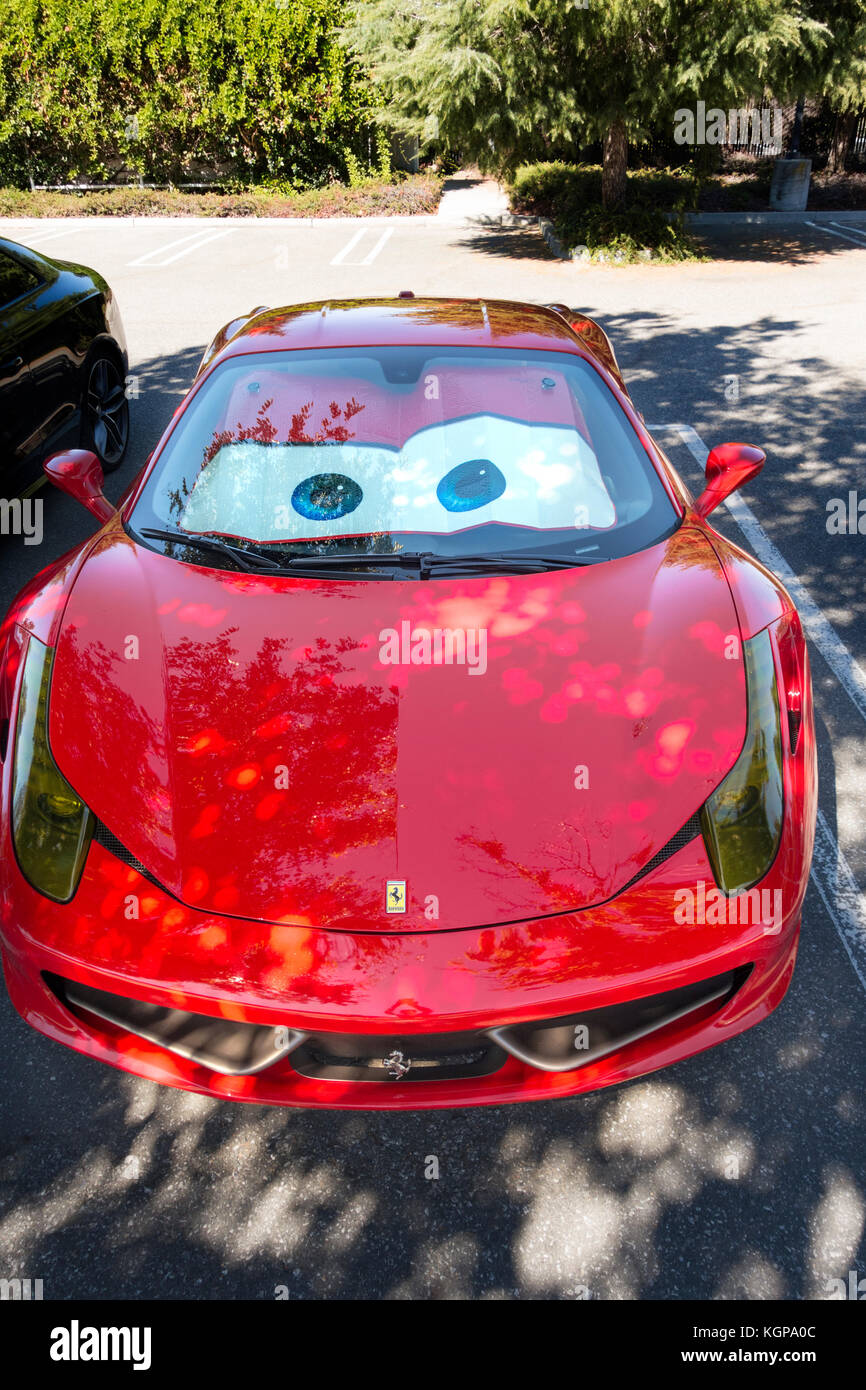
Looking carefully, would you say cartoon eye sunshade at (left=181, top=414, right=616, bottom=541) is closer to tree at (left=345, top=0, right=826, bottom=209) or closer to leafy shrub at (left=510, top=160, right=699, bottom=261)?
tree at (left=345, top=0, right=826, bottom=209)

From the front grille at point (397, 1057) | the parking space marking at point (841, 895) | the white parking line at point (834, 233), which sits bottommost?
the parking space marking at point (841, 895)

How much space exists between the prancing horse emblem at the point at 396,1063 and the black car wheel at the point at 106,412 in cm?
460

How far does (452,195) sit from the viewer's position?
1872 cm

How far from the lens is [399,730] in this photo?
7.23 ft

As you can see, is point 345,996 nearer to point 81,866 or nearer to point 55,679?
point 81,866

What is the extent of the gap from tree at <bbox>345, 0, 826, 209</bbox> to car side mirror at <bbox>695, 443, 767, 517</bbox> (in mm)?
8898

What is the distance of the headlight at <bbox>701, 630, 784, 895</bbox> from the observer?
6.64 ft

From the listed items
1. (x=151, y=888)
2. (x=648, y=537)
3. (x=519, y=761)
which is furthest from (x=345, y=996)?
(x=648, y=537)

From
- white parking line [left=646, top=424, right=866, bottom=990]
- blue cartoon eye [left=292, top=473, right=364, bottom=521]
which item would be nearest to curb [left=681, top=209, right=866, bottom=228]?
white parking line [left=646, top=424, right=866, bottom=990]

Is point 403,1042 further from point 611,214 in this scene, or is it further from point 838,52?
point 611,214

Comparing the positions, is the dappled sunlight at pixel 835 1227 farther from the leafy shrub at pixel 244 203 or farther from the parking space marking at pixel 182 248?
the leafy shrub at pixel 244 203

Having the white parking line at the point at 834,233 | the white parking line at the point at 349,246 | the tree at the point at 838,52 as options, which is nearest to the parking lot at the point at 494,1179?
the tree at the point at 838,52

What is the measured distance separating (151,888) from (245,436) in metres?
1.60

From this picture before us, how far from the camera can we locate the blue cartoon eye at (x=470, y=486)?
2.81 meters
